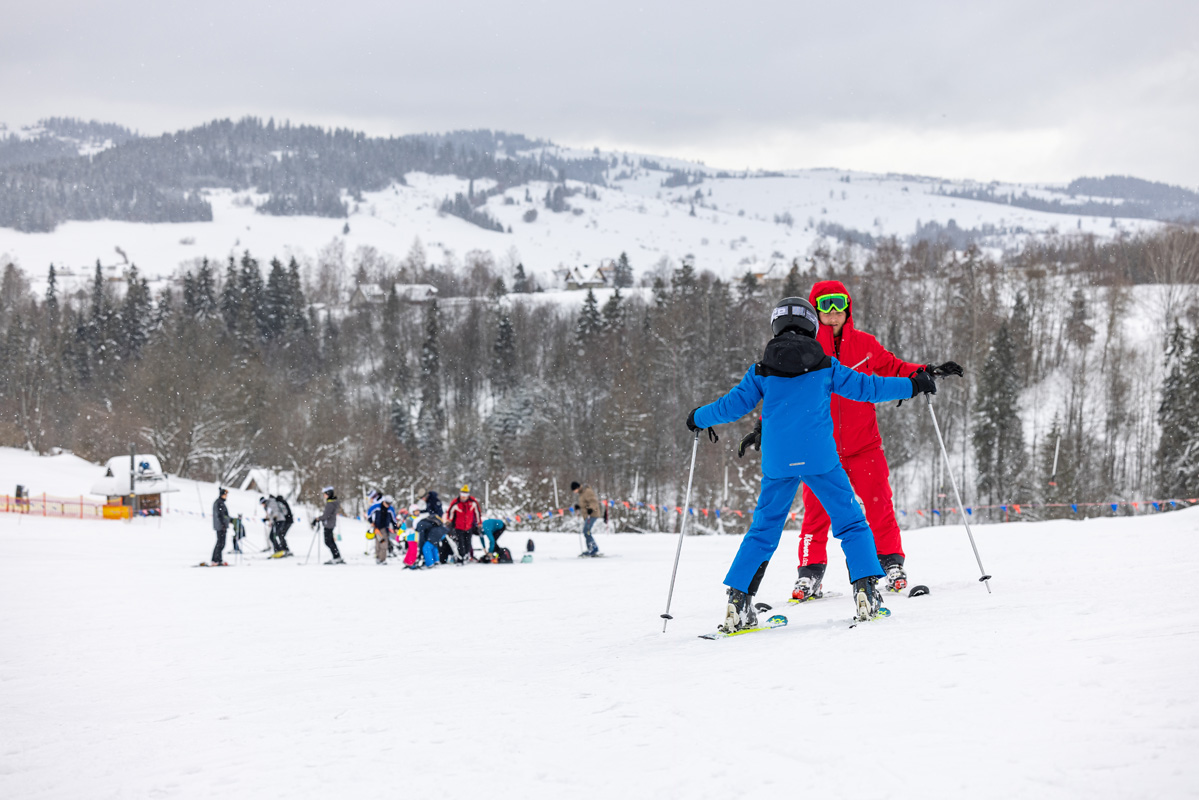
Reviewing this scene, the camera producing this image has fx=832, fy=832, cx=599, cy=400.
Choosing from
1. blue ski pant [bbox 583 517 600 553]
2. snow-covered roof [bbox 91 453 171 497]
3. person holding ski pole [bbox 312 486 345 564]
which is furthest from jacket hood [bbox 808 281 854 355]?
snow-covered roof [bbox 91 453 171 497]

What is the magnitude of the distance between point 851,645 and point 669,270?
129m

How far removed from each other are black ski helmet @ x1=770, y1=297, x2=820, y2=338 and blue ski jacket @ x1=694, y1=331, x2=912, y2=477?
0.18ft

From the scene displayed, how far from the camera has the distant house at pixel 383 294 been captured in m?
90.2

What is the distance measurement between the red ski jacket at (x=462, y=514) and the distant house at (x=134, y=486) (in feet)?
55.3

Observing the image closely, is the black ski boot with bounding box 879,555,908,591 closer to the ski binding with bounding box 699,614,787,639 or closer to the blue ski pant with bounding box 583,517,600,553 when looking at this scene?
the ski binding with bounding box 699,614,787,639

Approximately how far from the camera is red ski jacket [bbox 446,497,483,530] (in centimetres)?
1409

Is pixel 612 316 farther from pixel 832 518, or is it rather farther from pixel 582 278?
pixel 832 518

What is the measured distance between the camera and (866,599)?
461 centimetres

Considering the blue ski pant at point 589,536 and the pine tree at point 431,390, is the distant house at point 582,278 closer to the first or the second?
the pine tree at point 431,390

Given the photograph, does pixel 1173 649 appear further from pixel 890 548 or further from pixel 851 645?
pixel 890 548

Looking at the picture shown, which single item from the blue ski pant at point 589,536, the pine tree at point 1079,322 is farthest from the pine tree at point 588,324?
the blue ski pant at point 589,536

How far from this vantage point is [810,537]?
20.5 feet

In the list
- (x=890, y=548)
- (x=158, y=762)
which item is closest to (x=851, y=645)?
(x=890, y=548)

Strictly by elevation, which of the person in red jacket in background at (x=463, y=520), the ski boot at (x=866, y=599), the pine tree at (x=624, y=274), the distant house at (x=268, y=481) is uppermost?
the pine tree at (x=624, y=274)
